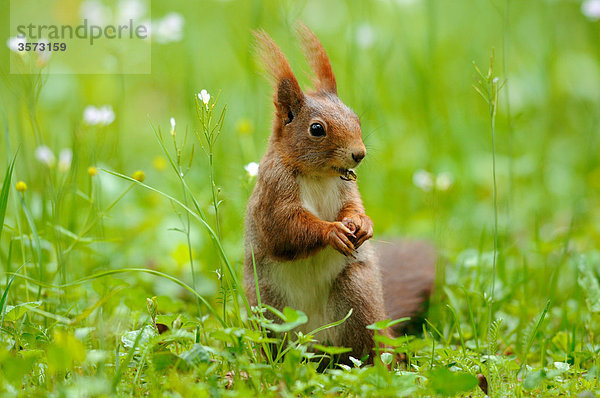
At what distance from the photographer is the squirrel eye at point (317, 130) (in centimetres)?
259

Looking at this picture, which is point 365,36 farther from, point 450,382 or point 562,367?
point 450,382

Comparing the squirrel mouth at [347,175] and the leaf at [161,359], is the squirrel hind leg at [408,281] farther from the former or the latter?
the leaf at [161,359]

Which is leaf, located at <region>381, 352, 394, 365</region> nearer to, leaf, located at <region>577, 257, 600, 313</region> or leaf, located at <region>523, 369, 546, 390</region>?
leaf, located at <region>523, 369, 546, 390</region>

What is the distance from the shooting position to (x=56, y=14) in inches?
253

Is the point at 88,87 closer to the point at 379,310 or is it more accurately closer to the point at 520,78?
the point at 520,78

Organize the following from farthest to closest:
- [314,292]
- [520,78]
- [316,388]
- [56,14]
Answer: [56,14], [520,78], [314,292], [316,388]

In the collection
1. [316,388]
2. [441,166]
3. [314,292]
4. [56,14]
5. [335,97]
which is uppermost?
[56,14]

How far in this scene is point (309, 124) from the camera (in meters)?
2.62

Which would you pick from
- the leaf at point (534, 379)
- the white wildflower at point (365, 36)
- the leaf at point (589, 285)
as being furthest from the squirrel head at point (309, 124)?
the white wildflower at point (365, 36)

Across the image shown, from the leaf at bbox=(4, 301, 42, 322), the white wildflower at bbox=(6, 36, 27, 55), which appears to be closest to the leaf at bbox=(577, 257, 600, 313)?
the leaf at bbox=(4, 301, 42, 322)

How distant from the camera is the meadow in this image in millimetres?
2182

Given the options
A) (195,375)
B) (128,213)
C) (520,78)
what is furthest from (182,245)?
(520,78)

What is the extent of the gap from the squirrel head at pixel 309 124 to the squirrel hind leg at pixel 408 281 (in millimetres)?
701

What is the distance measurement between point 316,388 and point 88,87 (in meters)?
4.29
